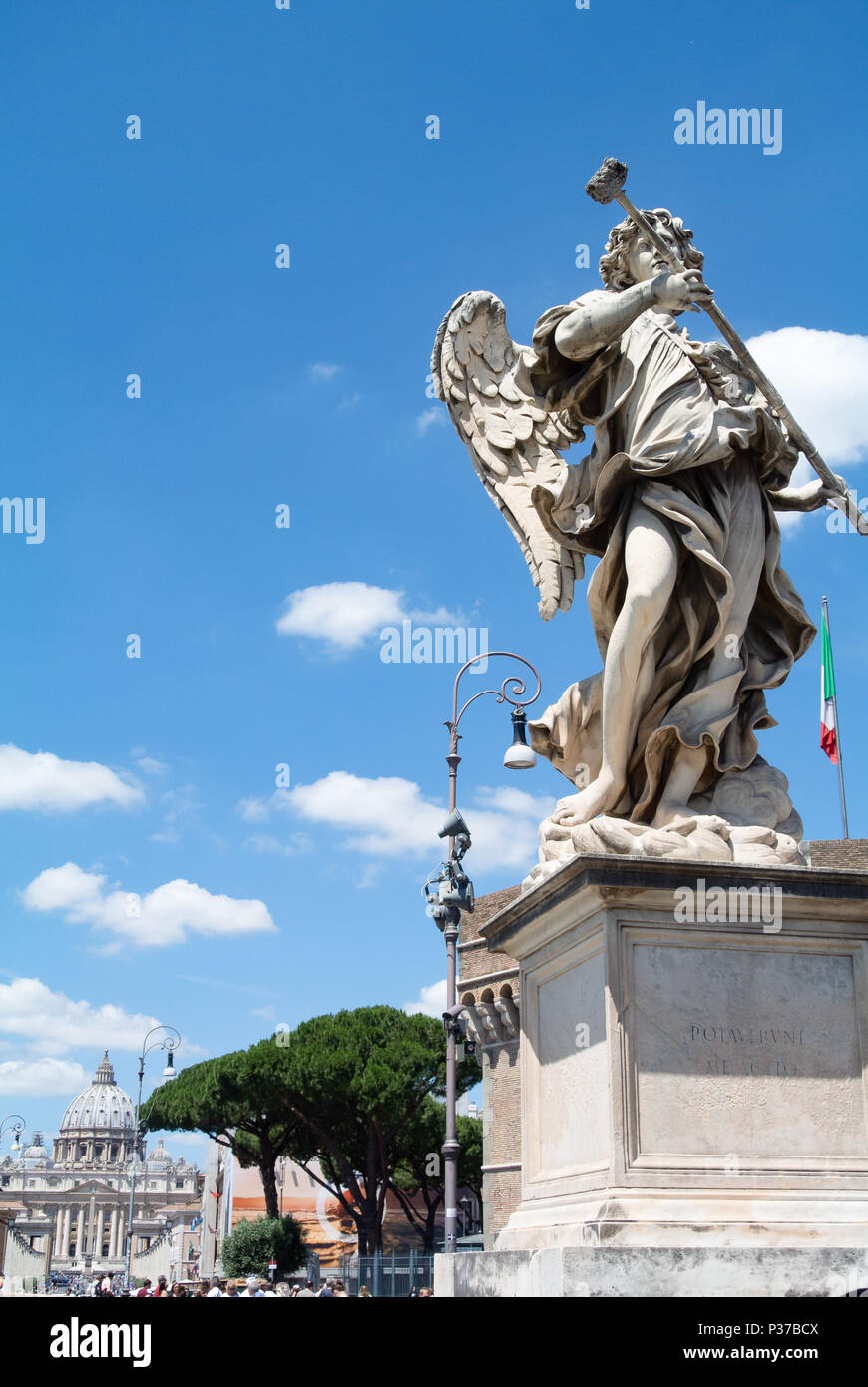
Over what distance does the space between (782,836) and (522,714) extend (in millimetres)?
10845

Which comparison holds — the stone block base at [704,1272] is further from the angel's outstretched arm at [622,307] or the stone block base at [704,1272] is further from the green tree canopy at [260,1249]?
the green tree canopy at [260,1249]

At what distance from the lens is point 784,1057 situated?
4422 mm

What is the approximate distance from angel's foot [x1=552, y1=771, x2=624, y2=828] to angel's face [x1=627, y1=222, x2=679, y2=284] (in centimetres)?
214

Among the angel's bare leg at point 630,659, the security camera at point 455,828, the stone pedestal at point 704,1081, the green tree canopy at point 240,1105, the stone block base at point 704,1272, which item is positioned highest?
the security camera at point 455,828

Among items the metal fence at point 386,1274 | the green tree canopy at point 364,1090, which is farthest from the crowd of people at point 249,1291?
the green tree canopy at point 364,1090

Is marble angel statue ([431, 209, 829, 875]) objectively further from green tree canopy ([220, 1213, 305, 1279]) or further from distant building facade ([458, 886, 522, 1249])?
green tree canopy ([220, 1213, 305, 1279])

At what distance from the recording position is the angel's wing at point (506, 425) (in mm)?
5961

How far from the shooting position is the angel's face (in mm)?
5566

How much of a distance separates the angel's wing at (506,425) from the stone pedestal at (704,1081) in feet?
5.92

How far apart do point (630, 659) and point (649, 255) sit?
72.3 inches

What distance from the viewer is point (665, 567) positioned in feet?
16.6
